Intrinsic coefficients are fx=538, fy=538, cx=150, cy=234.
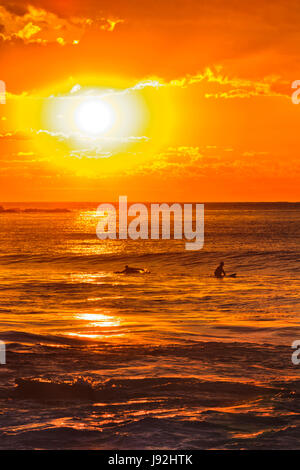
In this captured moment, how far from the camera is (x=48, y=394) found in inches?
410

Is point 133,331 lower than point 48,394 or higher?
higher

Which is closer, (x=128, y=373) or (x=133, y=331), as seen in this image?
(x=128, y=373)

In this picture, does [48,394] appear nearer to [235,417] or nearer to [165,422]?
[165,422]

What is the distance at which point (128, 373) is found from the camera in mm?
11828

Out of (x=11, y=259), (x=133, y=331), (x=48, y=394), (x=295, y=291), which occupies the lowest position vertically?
(x=48, y=394)

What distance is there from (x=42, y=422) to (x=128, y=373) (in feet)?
10.0

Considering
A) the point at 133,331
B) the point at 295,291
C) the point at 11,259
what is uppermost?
the point at 11,259

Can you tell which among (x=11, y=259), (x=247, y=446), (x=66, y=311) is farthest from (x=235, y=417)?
(x=11, y=259)

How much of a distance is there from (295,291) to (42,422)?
21.4 meters

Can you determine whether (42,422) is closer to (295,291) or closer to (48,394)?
(48,394)
